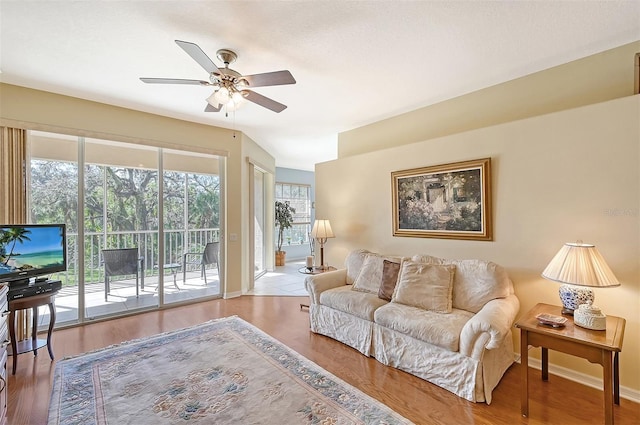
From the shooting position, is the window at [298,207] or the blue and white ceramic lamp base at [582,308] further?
the window at [298,207]

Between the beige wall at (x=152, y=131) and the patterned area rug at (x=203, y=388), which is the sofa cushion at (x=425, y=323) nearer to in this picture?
the patterned area rug at (x=203, y=388)

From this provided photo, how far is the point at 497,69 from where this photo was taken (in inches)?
114

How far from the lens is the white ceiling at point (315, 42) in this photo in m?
2.05

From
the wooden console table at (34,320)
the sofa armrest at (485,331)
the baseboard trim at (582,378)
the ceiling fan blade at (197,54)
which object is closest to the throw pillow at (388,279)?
the sofa armrest at (485,331)

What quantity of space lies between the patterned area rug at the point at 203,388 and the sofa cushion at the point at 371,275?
1028 millimetres

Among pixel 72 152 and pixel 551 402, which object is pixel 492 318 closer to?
pixel 551 402

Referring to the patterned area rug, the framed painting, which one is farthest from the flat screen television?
the framed painting

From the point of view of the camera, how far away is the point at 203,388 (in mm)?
2361

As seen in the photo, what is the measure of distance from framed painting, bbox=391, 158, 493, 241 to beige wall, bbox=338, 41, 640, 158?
58cm

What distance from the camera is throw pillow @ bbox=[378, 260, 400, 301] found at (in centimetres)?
310

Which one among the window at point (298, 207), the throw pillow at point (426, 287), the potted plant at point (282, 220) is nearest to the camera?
the throw pillow at point (426, 287)

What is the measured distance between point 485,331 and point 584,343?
1.79 feet

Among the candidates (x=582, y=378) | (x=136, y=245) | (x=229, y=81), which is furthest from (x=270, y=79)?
(x=582, y=378)

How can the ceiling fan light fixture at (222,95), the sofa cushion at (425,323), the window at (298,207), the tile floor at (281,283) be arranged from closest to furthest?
the sofa cushion at (425,323)
the ceiling fan light fixture at (222,95)
the tile floor at (281,283)
the window at (298,207)
